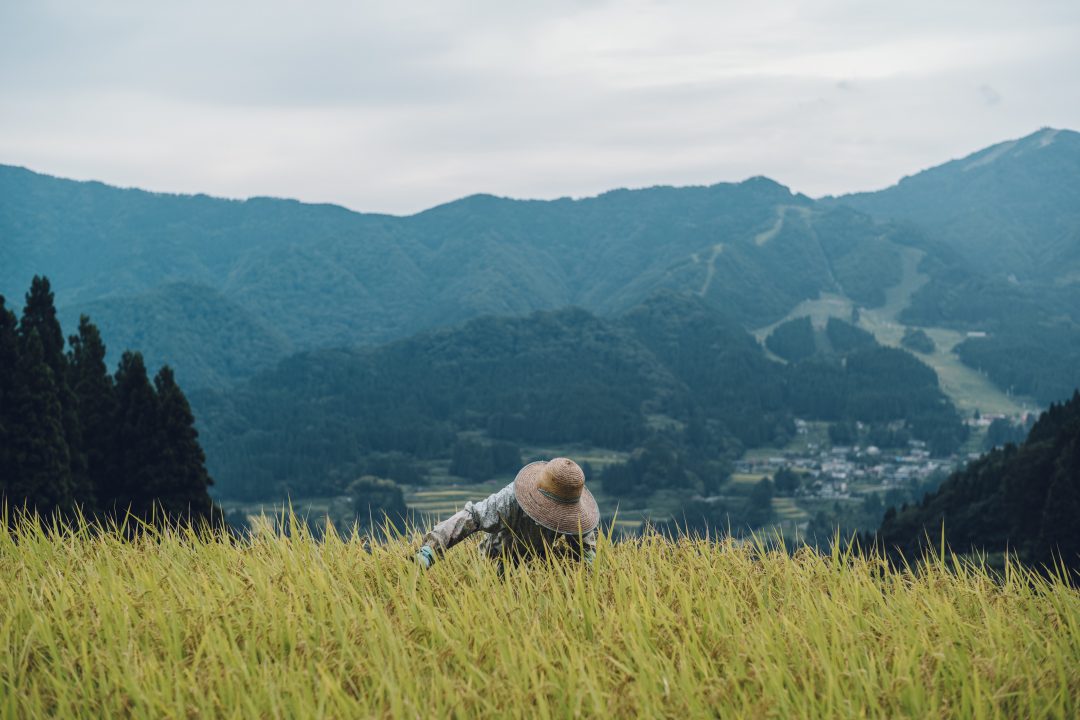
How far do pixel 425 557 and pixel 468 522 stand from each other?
1.82 feet

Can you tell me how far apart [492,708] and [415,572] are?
6.07ft

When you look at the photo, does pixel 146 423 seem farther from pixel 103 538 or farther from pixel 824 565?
pixel 824 565

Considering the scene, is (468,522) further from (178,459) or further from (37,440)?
(178,459)

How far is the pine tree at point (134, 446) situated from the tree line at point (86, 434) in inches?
1.4

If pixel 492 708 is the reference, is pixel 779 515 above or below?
below

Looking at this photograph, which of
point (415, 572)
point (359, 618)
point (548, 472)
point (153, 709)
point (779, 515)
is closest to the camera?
point (153, 709)

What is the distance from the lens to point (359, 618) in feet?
17.5

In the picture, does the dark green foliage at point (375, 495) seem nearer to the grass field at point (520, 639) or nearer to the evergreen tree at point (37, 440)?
the evergreen tree at point (37, 440)

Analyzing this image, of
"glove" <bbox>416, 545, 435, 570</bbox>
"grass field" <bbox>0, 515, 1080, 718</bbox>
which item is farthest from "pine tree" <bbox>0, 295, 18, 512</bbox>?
"glove" <bbox>416, 545, 435, 570</bbox>

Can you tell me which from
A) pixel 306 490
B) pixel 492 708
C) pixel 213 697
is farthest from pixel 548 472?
pixel 306 490

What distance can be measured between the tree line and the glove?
20867 millimetres

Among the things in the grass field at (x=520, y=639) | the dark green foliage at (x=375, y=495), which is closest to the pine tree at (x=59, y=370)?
the grass field at (x=520, y=639)

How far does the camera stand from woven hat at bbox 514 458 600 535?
21.9 ft

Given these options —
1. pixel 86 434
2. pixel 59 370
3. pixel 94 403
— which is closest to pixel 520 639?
pixel 86 434
